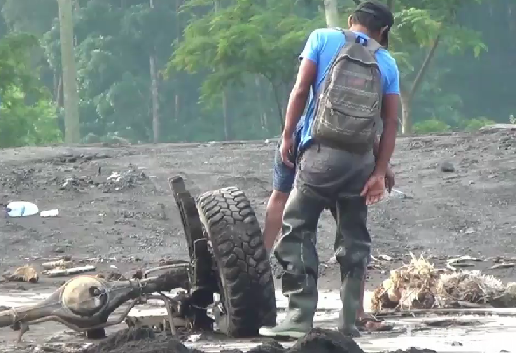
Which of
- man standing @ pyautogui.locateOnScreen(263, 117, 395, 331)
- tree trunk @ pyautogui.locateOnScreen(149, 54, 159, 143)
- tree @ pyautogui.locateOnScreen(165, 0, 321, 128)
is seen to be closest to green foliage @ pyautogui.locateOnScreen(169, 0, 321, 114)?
tree @ pyautogui.locateOnScreen(165, 0, 321, 128)

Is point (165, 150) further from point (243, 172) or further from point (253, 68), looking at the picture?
point (253, 68)

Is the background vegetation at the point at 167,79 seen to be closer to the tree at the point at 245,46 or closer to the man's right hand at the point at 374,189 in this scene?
the tree at the point at 245,46

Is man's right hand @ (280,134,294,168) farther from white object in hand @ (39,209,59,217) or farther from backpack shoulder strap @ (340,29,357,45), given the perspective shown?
white object in hand @ (39,209,59,217)

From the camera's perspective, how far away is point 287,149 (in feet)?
20.1

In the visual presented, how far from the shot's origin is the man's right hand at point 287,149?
6.09 m

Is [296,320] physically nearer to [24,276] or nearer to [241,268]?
[241,268]

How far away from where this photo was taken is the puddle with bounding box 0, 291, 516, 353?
18.0ft

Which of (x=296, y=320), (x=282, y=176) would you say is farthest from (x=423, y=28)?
(x=296, y=320)

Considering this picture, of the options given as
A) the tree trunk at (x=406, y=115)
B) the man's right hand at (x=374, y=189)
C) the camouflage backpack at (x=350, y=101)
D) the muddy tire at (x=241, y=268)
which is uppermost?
the tree trunk at (x=406, y=115)

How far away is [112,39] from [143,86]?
7.46 feet

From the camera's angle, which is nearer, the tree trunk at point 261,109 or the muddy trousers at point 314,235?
the muddy trousers at point 314,235

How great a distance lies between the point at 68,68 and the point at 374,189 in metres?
23.3

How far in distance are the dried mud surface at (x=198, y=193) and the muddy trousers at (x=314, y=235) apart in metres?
3.40

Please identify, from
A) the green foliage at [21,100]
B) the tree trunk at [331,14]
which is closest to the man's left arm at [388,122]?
the tree trunk at [331,14]
